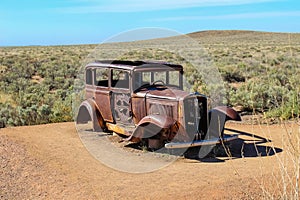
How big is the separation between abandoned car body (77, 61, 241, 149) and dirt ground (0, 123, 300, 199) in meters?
0.59

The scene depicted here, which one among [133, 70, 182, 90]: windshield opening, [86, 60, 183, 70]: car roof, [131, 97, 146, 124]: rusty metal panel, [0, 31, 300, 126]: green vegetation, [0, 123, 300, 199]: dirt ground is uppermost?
[86, 60, 183, 70]: car roof

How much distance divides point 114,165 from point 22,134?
348 cm

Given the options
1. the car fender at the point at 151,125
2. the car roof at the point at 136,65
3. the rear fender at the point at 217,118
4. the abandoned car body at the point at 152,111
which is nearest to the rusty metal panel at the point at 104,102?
the abandoned car body at the point at 152,111

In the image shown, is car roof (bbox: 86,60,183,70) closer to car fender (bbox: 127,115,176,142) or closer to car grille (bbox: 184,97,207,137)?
car fender (bbox: 127,115,176,142)

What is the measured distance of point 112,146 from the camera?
9.12 meters

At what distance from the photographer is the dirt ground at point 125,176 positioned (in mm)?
6031

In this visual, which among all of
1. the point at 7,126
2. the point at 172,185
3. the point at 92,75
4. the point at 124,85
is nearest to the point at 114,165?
the point at 172,185

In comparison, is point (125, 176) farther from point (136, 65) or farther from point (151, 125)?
point (136, 65)

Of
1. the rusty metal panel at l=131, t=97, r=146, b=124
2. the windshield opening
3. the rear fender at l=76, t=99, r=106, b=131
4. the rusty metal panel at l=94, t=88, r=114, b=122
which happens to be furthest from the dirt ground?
the windshield opening

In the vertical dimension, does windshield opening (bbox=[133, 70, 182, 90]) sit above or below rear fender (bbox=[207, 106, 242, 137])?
above

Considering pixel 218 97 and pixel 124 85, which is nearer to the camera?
pixel 124 85

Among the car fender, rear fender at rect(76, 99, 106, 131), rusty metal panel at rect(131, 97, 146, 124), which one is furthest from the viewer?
rear fender at rect(76, 99, 106, 131)

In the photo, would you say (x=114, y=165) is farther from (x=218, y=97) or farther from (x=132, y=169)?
(x=218, y=97)

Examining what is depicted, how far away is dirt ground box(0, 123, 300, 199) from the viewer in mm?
6031
